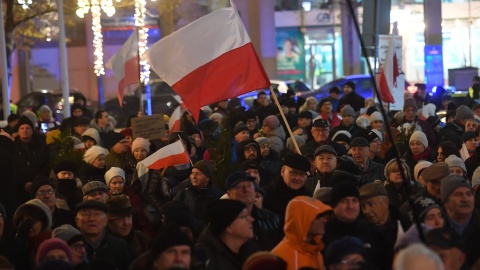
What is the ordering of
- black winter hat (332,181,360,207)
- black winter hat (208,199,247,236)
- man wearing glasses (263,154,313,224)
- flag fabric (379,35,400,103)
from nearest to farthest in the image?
black winter hat (208,199,247,236)
black winter hat (332,181,360,207)
man wearing glasses (263,154,313,224)
flag fabric (379,35,400,103)

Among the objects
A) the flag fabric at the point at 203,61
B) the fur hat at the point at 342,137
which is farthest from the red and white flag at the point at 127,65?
the flag fabric at the point at 203,61

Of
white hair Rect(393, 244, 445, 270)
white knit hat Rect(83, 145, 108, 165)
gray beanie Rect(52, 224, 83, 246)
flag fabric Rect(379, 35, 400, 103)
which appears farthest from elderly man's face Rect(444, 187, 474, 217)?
flag fabric Rect(379, 35, 400, 103)

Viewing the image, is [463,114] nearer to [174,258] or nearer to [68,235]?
[68,235]

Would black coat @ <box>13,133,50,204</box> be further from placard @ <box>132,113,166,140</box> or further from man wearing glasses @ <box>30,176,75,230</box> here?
man wearing glasses @ <box>30,176,75,230</box>

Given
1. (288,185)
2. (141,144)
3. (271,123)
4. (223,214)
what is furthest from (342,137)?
(223,214)

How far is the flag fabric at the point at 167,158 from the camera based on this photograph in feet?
46.2

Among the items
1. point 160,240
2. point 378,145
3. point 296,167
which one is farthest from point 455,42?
point 160,240

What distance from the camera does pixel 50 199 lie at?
40.0ft

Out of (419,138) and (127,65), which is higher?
(127,65)

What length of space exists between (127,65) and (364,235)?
41.9 ft

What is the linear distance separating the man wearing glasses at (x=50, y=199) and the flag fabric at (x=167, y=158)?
1.86 m

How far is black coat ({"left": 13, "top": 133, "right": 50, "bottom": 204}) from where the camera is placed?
55.7 feet

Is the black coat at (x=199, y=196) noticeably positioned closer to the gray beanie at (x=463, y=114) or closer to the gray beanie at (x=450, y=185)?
the gray beanie at (x=450, y=185)

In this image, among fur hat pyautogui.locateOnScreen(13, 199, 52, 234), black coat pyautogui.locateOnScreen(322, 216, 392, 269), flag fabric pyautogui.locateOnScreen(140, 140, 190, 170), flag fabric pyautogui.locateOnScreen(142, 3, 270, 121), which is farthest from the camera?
flag fabric pyautogui.locateOnScreen(140, 140, 190, 170)
